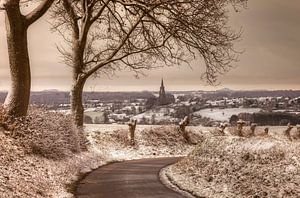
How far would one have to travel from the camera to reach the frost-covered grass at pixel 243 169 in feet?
48.0

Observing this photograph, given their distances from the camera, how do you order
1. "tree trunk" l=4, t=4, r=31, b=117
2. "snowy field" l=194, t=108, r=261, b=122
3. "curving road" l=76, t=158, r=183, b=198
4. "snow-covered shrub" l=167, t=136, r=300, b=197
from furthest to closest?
"snowy field" l=194, t=108, r=261, b=122, "tree trunk" l=4, t=4, r=31, b=117, "curving road" l=76, t=158, r=183, b=198, "snow-covered shrub" l=167, t=136, r=300, b=197

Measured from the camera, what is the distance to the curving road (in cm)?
1638

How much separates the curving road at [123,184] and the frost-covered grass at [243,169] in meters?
0.93

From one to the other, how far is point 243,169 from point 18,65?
9823mm

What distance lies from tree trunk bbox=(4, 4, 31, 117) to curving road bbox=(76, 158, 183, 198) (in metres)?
4.06

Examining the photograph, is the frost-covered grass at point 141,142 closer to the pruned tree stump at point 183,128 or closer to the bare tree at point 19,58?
the pruned tree stump at point 183,128

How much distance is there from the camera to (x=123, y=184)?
1847 cm

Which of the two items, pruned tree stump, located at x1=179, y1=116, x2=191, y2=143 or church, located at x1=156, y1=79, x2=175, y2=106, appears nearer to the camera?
pruned tree stump, located at x1=179, y1=116, x2=191, y2=143

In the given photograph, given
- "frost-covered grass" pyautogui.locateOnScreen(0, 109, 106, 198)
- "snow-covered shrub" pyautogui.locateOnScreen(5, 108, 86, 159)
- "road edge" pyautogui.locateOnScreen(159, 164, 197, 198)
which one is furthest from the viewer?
"snow-covered shrub" pyautogui.locateOnScreen(5, 108, 86, 159)

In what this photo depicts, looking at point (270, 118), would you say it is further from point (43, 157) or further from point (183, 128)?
point (43, 157)

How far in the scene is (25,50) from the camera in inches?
816

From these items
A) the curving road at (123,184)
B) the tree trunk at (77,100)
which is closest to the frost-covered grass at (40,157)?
the curving road at (123,184)

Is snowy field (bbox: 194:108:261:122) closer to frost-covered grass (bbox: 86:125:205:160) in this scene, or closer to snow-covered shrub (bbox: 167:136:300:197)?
frost-covered grass (bbox: 86:125:205:160)

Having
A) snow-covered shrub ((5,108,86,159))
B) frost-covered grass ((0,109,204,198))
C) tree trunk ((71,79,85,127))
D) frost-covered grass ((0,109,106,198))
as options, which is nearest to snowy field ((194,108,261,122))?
frost-covered grass ((0,109,204,198))
